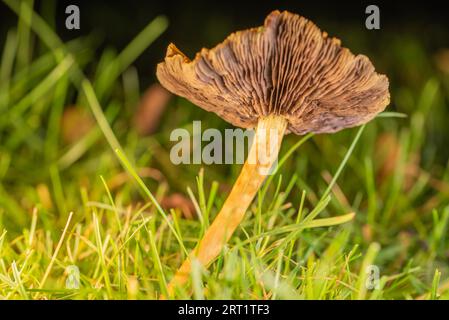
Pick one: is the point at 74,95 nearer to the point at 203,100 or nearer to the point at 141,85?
the point at 141,85

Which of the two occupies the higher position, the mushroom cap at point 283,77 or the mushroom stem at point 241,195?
the mushroom cap at point 283,77

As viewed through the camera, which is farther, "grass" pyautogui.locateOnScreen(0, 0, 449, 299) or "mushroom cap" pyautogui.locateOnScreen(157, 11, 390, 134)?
"grass" pyautogui.locateOnScreen(0, 0, 449, 299)

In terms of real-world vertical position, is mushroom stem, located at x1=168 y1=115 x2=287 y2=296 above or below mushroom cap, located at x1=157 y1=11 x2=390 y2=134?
below

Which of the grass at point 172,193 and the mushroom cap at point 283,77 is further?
the grass at point 172,193

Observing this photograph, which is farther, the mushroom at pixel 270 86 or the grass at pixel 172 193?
the grass at pixel 172 193

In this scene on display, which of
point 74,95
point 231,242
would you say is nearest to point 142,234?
point 231,242
